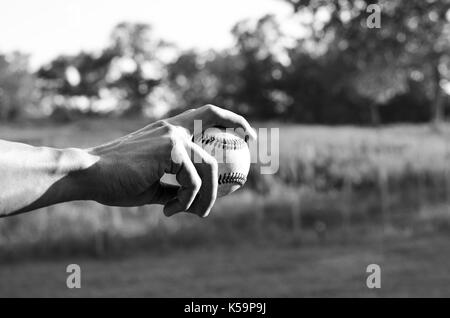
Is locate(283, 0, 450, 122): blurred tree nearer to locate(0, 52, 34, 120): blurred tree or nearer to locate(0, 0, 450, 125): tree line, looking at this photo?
locate(0, 0, 450, 125): tree line

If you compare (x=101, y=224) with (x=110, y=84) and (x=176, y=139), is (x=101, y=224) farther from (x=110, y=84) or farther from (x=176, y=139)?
(x=110, y=84)

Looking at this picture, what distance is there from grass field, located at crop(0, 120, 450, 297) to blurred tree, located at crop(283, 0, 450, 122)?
2135 mm

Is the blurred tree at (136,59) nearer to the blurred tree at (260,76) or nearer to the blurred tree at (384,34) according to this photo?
the blurred tree at (260,76)

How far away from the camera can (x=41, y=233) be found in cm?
1425

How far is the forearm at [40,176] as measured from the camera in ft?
6.12

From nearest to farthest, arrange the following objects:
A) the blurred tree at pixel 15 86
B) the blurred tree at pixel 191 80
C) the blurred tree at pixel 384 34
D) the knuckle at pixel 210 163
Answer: the knuckle at pixel 210 163
the blurred tree at pixel 384 34
the blurred tree at pixel 191 80
the blurred tree at pixel 15 86

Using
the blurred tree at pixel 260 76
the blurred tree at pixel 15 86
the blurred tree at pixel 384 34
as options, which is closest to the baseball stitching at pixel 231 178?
the blurred tree at pixel 384 34

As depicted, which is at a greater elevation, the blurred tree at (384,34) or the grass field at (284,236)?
the blurred tree at (384,34)

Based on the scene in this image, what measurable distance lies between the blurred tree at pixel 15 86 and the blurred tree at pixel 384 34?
46571mm

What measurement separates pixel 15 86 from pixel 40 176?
6046 centimetres

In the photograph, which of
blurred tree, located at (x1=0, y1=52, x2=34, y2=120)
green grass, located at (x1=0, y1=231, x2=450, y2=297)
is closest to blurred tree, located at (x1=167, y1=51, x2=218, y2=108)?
blurred tree, located at (x1=0, y1=52, x2=34, y2=120)

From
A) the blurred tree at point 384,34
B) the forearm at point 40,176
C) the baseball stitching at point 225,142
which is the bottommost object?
the forearm at point 40,176

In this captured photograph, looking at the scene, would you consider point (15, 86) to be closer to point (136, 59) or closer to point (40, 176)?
point (136, 59)

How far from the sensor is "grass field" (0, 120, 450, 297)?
10320 mm
